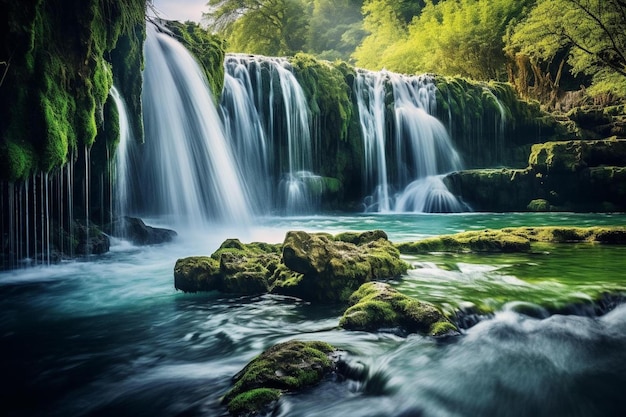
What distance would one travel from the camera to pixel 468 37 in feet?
102

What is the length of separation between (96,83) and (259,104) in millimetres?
9438

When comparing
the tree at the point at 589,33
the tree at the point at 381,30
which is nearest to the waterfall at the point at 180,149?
the tree at the point at 589,33

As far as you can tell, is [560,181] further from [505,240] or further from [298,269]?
[298,269]

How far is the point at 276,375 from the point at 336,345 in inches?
31.3

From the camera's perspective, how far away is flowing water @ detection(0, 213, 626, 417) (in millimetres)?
3236

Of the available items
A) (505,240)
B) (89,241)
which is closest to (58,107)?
(89,241)

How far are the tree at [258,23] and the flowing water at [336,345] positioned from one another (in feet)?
128

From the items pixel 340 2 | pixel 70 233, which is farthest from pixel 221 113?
pixel 340 2

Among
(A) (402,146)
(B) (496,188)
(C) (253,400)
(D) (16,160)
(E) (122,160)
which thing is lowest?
(C) (253,400)

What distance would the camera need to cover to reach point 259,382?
10.4ft

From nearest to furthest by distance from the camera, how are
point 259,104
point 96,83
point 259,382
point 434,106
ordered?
point 259,382, point 96,83, point 259,104, point 434,106

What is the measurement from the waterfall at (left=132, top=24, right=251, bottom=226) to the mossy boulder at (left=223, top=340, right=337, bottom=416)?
380 inches

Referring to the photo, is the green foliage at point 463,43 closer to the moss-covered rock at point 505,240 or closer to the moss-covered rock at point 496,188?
the moss-covered rock at point 496,188

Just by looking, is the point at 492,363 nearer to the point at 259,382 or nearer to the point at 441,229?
the point at 259,382
